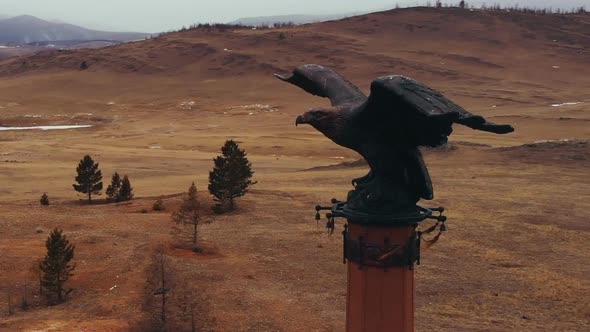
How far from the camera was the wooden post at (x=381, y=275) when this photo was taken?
12.8 feet

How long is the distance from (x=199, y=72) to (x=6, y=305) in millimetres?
72738

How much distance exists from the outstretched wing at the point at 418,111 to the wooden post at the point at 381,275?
0.55 m

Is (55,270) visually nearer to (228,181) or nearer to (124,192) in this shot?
(228,181)

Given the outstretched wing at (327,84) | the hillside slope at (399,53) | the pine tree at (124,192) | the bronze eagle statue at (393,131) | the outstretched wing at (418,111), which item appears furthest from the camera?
the hillside slope at (399,53)

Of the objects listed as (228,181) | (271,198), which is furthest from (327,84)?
(271,198)

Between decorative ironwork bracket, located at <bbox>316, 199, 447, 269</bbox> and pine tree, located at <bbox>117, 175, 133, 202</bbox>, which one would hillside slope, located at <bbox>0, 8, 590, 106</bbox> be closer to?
pine tree, located at <bbox>117, 175, 133, 202</bbox>

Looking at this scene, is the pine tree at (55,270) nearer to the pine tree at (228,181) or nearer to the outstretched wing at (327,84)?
the pine tree at (228,181)

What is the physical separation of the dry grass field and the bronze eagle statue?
9.02 metres

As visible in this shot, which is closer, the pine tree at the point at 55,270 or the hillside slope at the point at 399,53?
the pine tree at the point at 55,270

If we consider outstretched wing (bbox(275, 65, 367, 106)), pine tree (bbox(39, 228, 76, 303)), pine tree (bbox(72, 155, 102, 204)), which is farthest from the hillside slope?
outstretched wing (bbox(275, 65, 367, 106))

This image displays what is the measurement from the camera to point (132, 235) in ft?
61.9

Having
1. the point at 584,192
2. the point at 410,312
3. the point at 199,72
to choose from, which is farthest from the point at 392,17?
the point at 410,312

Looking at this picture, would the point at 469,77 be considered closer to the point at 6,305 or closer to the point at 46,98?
the point at 46,98

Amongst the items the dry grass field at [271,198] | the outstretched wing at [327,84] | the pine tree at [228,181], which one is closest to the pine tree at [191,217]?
the dry grass field at [271,198]
